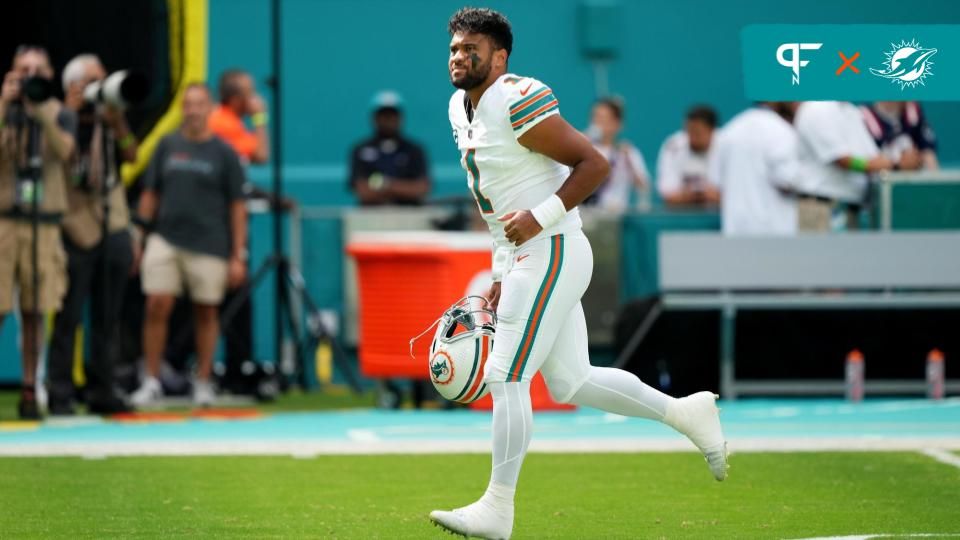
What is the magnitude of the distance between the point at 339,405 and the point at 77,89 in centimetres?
328

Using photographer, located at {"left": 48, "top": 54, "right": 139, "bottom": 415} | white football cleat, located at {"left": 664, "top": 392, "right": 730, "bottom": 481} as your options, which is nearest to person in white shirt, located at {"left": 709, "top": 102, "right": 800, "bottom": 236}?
photographer, located at {"left": 48, "top": 54, "right": 139, "bottom": 415}

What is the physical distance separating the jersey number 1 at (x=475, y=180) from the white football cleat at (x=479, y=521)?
116cm

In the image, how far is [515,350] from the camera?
7.11 metres

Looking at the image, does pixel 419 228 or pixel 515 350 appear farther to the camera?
pixel 419 228

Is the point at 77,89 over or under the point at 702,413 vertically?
over

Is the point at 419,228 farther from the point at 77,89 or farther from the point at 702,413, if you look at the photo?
the point at 702,413

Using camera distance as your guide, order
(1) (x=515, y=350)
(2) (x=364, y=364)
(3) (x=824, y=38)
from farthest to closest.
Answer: (2) (x=364, y=364), (3) (x=824, y=38), (1) (x=515, y=350)

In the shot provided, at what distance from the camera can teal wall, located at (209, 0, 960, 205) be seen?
806 inches

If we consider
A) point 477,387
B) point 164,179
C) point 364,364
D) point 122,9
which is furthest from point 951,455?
point 122,9

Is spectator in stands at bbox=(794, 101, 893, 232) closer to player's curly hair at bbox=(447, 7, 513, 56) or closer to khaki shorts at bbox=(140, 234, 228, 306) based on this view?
khaki shorts at bbox=(140, 234, 228, 306)

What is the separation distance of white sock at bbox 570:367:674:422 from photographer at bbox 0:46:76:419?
6.49 meters

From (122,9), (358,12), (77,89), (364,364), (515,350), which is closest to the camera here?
(515,350)

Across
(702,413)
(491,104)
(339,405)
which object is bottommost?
(339,405)

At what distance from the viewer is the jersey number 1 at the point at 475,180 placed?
726 cm
